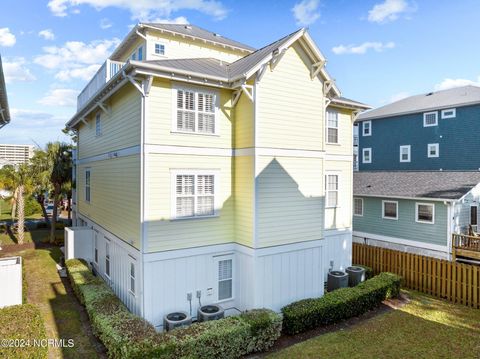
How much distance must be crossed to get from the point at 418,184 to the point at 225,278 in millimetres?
15744

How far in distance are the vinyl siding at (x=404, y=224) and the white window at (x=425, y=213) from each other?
0.61 feet

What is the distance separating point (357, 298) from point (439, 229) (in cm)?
961

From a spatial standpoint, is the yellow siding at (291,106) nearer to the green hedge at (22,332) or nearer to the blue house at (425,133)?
the green hedge at (22,332)

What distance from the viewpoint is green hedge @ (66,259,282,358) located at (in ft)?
25.7

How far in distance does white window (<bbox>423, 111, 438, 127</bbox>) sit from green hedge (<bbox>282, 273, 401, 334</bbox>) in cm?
2221

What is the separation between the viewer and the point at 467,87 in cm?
3091

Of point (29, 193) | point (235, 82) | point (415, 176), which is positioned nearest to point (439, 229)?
point (415, 176)

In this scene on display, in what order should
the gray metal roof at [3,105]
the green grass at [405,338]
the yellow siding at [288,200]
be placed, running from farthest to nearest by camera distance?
the gray metal roof at [3,105], the yellow siding at [288,200], the green grass at [405,338]

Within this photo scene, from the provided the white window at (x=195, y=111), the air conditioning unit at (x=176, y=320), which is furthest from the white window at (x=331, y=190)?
the air conditioning unit at (x=176, y=320)

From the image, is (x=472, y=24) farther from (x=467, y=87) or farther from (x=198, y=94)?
(x=467, y=87)

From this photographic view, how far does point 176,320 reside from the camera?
995 cm

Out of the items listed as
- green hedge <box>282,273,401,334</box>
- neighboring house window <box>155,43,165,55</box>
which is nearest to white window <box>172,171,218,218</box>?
green hedge <box>282,273,401,334</box>

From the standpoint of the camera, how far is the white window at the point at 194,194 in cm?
1062

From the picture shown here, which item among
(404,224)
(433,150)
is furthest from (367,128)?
(404,224)
